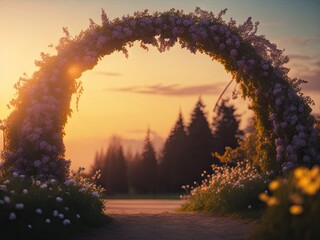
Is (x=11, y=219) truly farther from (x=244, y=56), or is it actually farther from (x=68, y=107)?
(x=244, y=56)

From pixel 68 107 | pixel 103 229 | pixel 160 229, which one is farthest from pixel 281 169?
pixel 68 107

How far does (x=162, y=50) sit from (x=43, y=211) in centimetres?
593

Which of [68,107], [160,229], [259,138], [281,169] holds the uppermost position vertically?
[68,107]

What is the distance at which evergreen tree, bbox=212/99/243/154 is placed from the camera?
41.9 m

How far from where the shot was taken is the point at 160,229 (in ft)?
29.9

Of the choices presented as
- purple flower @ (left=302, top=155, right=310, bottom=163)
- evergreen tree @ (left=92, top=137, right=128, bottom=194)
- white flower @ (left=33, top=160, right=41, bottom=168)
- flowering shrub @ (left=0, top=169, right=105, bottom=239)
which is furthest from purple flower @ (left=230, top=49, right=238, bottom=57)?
evergreen tree @ (left=92, top=137, right=128, bottom=194)

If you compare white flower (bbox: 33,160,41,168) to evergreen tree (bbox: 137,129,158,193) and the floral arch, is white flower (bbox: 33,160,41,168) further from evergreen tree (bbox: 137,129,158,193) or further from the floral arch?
evergreen tree (bbox: 137,129,158,193)

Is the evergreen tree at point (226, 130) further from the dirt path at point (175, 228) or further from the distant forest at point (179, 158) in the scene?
the dirt path at point (175, 228)

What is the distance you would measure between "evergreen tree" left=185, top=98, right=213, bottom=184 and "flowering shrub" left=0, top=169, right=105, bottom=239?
1190 inches

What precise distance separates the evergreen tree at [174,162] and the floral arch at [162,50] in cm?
2771

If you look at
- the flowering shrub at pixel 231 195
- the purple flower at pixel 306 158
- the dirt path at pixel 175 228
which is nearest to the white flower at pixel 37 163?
the dirt path at pixel 175 228

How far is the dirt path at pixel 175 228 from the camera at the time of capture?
826cm

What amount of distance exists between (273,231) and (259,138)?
6.63 meters

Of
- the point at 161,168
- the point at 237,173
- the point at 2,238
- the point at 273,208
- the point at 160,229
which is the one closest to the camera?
the point at 273,208
